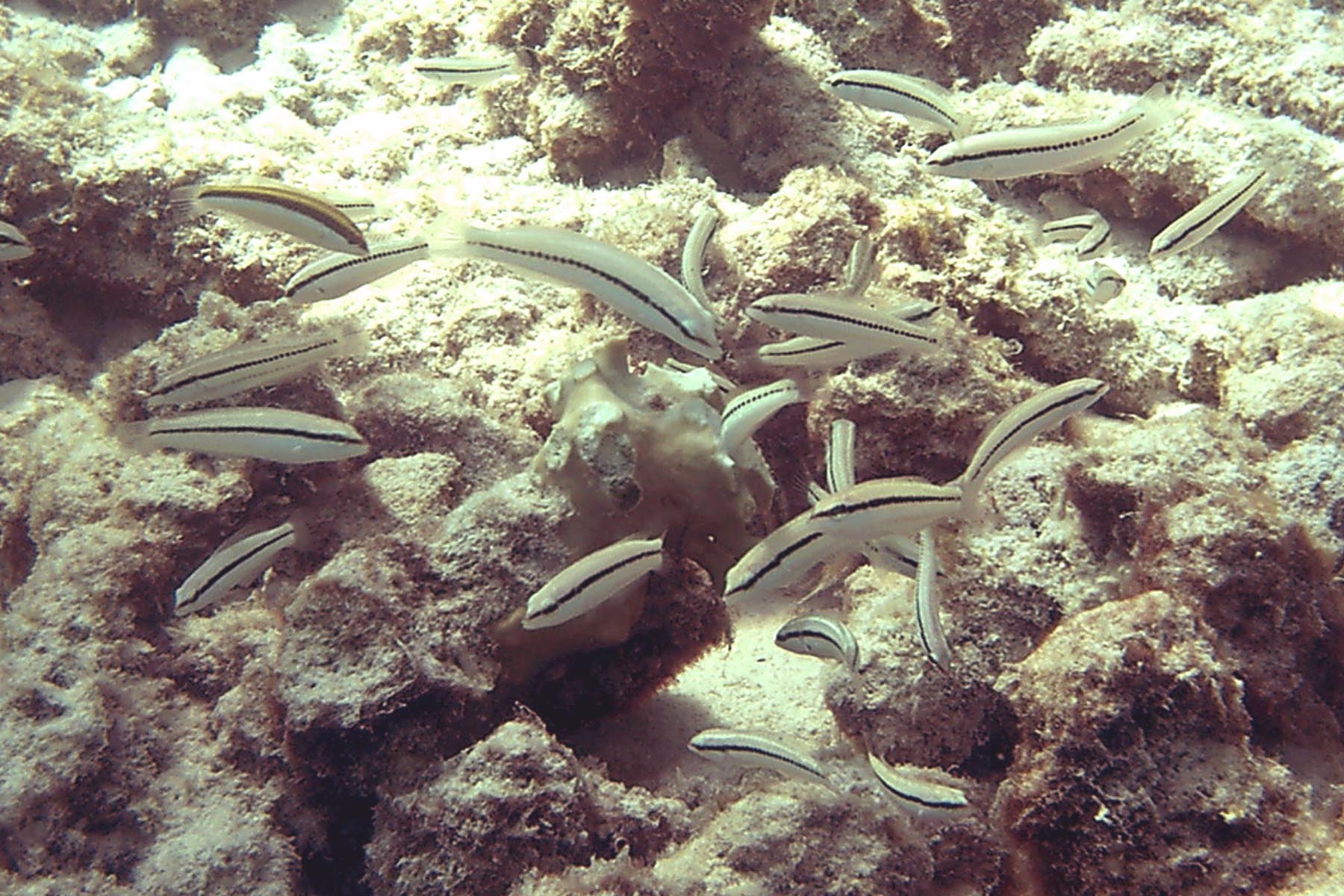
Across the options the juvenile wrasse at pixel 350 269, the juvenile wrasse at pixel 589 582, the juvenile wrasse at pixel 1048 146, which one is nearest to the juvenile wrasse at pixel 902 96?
the juvenile wrasse at pixel 1048 146

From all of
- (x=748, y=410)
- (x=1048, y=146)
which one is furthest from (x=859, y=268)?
(x=748, y=410)

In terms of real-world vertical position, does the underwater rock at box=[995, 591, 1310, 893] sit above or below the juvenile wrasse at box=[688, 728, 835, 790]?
above

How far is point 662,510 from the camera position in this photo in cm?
366

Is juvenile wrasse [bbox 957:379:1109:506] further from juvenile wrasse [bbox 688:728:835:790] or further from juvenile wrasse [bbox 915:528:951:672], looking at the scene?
juvenile wrasse [bbox 688:728:835:790]

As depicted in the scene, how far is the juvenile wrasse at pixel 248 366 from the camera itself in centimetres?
367

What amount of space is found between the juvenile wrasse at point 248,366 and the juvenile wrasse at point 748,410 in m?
1.95

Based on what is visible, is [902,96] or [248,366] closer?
[248,366]

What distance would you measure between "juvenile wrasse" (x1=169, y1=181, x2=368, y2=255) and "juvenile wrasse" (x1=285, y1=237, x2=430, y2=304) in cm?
22

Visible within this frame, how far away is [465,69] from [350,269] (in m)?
2.67

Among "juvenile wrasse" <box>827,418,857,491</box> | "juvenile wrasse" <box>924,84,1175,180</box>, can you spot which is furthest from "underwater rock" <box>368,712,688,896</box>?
"juvenile wrasse" <box>924,84,1175,180</box>

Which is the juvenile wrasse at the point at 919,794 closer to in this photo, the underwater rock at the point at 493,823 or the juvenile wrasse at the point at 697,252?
the underwater rock at the point at 493,823

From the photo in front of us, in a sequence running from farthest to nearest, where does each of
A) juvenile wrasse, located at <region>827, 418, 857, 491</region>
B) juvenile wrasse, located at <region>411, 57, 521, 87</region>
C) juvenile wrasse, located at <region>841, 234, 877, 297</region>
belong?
juvenile wrasse, located at <region>411, 57, 521, 87</region> → juvenile wrasse, located at <region>841, 234, 877, 297</region> → juvenile wrasse, located at <region>827, 418, 857, 491</region>

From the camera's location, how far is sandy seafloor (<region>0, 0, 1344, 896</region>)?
3020 millimetres

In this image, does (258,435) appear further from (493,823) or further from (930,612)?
(930,612)
